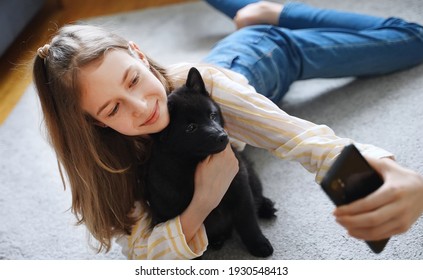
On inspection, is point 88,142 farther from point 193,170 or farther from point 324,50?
point 324,50

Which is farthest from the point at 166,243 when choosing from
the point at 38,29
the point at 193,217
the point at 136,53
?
the point at 38,29

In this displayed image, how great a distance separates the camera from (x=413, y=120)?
119cm

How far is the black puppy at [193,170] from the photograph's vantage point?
0.79m

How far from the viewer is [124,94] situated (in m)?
0.77

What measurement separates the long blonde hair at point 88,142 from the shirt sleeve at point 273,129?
132 mm

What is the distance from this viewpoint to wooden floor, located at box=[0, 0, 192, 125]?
5.87ft

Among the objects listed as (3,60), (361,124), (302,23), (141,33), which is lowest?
(3,60)

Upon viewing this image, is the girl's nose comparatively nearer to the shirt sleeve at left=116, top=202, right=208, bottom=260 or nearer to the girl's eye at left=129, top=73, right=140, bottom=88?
the girl's eye at left=129, top=73, right=140, bottom=88

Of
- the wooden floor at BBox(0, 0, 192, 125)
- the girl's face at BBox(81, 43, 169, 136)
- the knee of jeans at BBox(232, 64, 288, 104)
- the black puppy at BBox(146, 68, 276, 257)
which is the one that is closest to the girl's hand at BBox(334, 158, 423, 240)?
the black puppy at BBox(146, 68, 276, 257)

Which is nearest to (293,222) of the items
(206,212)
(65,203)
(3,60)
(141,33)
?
(206,212)

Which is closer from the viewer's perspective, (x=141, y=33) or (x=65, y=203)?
(x=65, y=203)

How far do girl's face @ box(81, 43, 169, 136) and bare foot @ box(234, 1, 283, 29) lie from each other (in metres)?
0.74

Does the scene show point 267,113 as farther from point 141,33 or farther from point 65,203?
point 141,33

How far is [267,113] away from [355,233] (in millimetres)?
319
